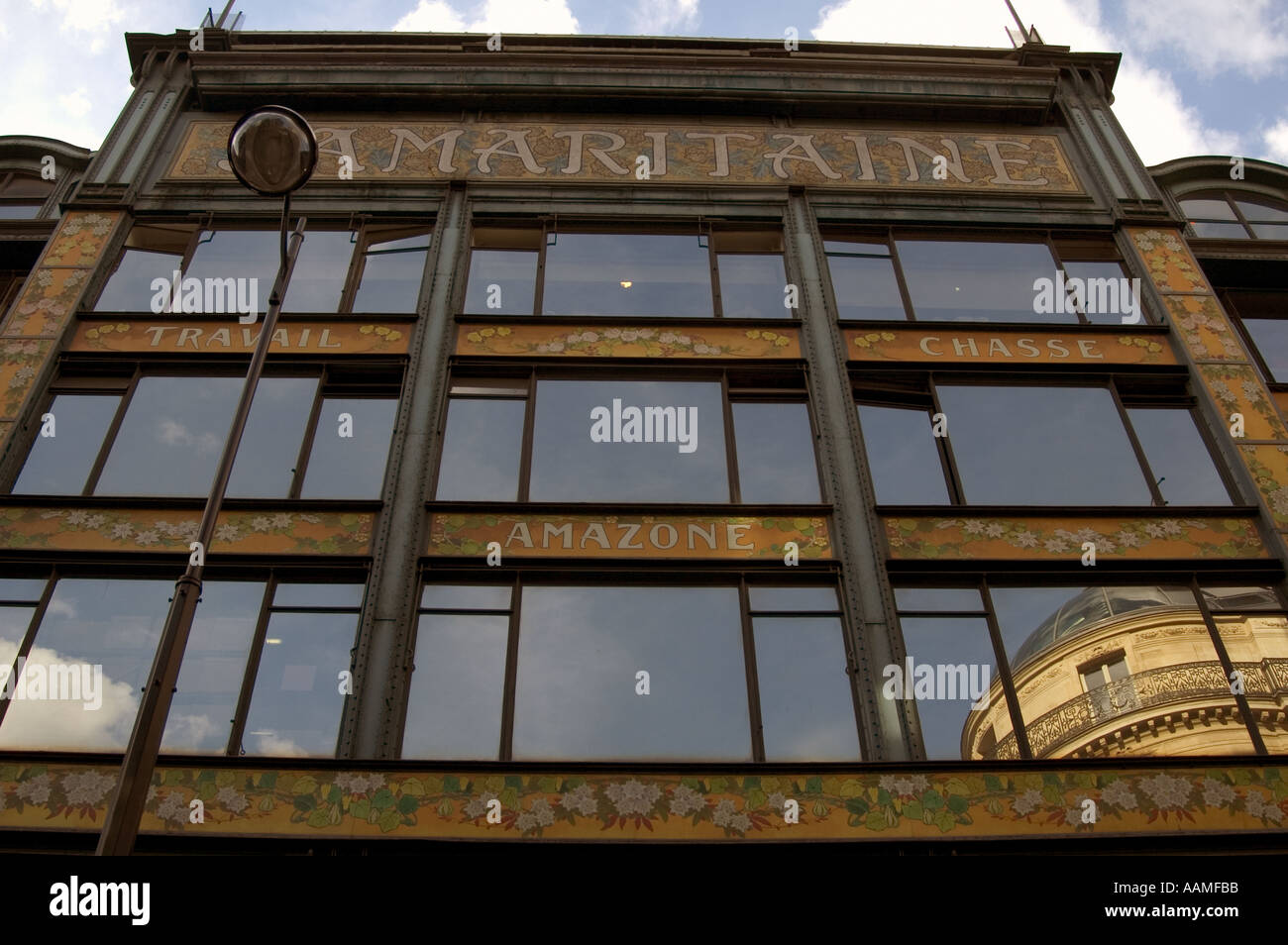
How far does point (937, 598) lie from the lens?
1448cm

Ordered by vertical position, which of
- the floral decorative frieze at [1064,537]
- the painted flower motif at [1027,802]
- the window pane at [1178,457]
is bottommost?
the painted flower motif at [1027,802]

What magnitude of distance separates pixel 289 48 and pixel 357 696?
53.5 feet

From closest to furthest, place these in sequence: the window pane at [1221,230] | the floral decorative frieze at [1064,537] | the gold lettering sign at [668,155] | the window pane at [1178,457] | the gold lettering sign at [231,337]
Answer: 1. the floral decorative frieze at [1064,537]
2. the window pane at [1178,457]
3. the gold lettering sign at [231,337]
4. the gold lettering sign at [668,155]
5. the window pane at [1221,230]

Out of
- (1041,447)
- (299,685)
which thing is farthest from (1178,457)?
(299,685)

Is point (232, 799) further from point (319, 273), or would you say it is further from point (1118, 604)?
point (1118, 604)

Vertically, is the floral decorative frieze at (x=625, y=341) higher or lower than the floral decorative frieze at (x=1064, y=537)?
→ higher

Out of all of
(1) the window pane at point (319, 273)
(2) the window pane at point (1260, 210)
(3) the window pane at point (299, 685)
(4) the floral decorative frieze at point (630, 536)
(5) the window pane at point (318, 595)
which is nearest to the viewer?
(3) the window pane at point (299, 685)

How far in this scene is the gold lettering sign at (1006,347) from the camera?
1781 centimetres

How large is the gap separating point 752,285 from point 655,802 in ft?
33.8

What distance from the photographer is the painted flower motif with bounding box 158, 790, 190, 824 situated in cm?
1157

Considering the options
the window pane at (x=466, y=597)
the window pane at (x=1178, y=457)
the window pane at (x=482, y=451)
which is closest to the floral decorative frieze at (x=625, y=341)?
the window pane at (x=482, y=451)

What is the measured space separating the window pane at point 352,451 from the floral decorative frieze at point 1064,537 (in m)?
7.36

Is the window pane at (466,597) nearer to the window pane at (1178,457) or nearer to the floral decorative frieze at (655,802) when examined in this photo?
the floral decorative frieze at (655,802)

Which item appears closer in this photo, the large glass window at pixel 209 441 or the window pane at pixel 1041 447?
the large glass window at pixel 209 441
